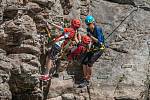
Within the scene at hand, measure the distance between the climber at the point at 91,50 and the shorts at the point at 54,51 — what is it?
132cm

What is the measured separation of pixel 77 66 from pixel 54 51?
1.66 meters

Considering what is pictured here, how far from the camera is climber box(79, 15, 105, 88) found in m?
21.8

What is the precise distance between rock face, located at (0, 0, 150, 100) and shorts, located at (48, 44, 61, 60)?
1.06 feet

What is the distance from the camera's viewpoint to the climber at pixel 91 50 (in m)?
21.8

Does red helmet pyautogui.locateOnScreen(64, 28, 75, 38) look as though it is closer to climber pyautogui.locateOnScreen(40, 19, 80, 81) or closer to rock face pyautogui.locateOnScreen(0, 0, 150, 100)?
climber pyautogui.locateOnScreen(40, 19, 80, 81)

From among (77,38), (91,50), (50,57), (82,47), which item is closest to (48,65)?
(50,57)

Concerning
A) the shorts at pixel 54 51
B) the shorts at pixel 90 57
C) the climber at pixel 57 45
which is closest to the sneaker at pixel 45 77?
the climber at pixel 57 45

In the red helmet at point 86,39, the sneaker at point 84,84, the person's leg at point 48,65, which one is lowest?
the sneaker at point 84,84

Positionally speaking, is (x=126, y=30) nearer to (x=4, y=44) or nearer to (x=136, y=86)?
(x=136, y=86)

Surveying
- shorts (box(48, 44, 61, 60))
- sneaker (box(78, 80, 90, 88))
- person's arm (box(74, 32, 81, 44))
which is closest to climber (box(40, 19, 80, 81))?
shorts (box(48, 44, 61, 60))

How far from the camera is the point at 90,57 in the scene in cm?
2195

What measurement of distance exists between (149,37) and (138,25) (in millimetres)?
829

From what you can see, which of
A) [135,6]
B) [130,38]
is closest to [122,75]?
[130,38]

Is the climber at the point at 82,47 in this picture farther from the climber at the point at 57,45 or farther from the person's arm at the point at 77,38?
the climber at the point at 57,45
